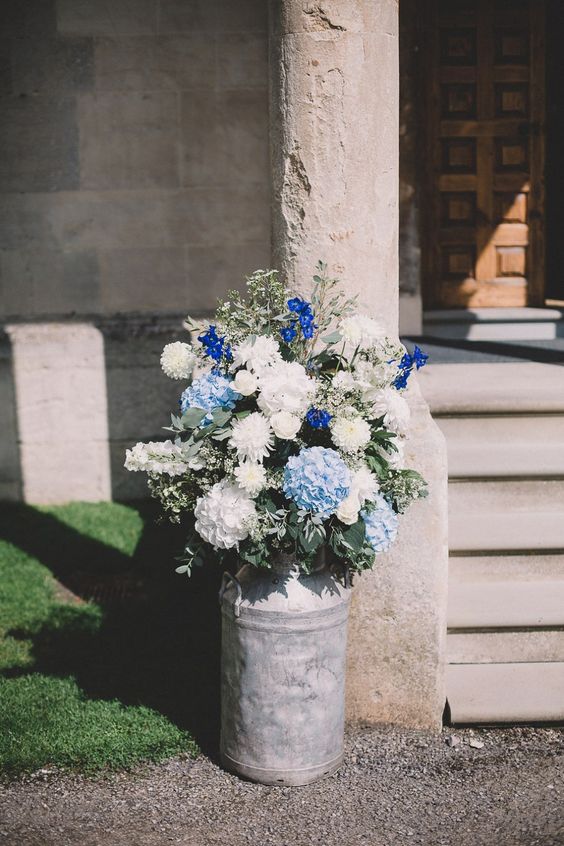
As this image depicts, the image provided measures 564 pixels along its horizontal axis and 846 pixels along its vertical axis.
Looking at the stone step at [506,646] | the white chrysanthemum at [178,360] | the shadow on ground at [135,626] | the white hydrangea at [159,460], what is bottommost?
the shadow on ground at [135,626]

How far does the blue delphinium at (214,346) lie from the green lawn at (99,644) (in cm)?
144

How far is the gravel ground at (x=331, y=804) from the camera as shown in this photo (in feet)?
10.5

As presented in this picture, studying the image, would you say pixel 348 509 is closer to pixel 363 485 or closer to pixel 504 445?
pixel 363 485

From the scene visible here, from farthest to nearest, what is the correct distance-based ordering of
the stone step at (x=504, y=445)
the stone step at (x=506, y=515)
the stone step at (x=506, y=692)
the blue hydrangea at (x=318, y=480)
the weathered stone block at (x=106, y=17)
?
the weathered stone block at (x=106, y=17)
the stone step at (x=504, y=445)
the stone step at (x=506, y=515)
the stone step at (x=506, y=692)
the blue hydrangea at (x=318, y=480)

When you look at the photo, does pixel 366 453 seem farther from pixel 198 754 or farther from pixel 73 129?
pixel 73 129

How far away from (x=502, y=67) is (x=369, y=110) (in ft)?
15.5

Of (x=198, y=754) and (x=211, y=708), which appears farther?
(x=211, y=708)

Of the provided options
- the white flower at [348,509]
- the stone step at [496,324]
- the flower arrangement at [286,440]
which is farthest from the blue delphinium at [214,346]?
the stone step at [496,324]

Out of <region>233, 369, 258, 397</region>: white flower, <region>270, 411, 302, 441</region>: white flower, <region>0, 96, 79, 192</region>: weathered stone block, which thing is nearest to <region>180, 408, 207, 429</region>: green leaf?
<region>233, 369, 258, 397</region>: white flower

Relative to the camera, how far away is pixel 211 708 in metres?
4.01

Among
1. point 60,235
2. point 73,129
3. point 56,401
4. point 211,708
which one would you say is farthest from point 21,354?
point 211,708

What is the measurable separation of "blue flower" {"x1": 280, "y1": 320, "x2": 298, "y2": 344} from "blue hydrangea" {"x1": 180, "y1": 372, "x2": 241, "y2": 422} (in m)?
0.24

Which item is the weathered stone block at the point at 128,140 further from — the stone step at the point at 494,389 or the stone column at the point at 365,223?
the stone column at the point at 365,223

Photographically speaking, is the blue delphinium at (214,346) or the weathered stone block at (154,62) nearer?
the blue delphinium at (214,346)
